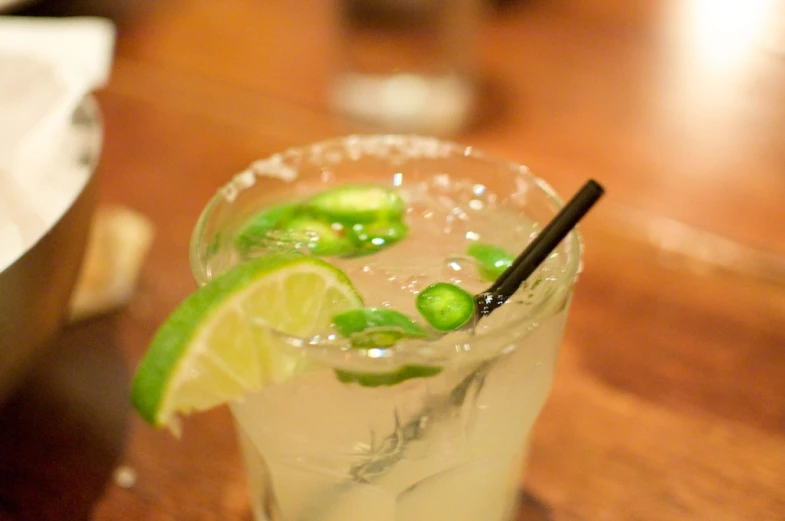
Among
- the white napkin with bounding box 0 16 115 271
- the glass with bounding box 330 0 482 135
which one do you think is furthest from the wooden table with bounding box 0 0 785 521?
the white napkin with bounding box 0 16 115 271

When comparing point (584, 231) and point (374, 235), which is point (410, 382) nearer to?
point (374, 235)

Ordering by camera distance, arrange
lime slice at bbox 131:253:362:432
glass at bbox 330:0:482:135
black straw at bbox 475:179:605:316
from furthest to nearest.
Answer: glass at bbox 330:0:482:135 < black straw at bbox 475:179:605:316 < lime slice at bbox 131:253:362:432

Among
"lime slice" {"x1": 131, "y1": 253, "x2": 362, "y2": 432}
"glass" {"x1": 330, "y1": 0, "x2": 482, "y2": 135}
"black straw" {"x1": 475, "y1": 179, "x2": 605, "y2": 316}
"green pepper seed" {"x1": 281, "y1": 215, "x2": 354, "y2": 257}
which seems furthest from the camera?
"glass" {"x1": 330, "y1": 0, "x2": 482, "y2": 135}

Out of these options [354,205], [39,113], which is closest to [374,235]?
[354,205]

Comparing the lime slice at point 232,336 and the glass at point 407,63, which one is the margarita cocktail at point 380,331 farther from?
the glass at point 407,63

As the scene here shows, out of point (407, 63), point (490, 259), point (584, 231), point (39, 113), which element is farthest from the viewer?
point (407, 63)

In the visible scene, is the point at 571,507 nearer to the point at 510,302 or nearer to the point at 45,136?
the point at 510,302

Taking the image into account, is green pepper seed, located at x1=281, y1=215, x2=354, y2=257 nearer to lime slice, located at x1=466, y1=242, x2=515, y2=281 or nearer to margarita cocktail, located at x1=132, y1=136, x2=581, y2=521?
margarita cocktail, located at x1=132, y1=136, x2=581, y2=521

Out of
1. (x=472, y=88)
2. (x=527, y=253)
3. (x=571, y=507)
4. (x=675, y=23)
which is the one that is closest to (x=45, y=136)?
(x=527, y=253)
